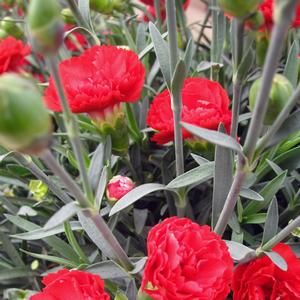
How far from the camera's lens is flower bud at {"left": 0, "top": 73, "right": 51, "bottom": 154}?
21 centimetres

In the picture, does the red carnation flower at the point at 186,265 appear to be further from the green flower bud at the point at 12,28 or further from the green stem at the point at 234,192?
the green flower bud at the point at 12,28

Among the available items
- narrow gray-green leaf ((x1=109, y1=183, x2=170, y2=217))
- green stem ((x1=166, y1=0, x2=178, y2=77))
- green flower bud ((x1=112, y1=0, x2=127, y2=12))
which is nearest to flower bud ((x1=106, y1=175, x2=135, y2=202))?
narrow gray-green leaf ((x1=109, y1=183, x2=170, y2=217))

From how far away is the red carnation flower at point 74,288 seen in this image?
37cm

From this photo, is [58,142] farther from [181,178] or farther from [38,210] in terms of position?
[181,178]

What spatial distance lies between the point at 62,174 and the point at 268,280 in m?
0.23

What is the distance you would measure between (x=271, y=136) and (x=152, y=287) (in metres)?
0.16

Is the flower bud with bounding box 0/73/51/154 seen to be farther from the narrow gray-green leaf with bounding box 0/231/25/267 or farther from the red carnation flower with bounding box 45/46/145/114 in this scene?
the narrow gray-green leaf with bounding box 0/231/25/267

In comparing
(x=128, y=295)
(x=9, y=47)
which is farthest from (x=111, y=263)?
(x=9, y=47)

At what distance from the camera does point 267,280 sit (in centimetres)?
40

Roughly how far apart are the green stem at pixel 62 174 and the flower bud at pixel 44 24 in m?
0.06

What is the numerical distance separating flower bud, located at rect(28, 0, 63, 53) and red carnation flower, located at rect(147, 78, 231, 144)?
225mm

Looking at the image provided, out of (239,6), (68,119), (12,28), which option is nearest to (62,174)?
(68,119)

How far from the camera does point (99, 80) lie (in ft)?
1.48

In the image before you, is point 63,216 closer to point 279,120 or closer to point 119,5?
point 279,120
